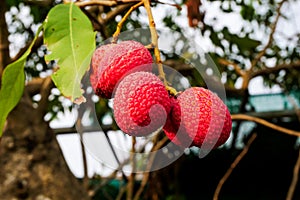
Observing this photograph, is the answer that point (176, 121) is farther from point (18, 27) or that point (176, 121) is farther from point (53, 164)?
point (18, 27)

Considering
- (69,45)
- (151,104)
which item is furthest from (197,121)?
(69,45)

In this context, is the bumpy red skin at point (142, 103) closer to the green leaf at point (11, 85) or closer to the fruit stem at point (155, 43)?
the fruit stem at point (155, 43)

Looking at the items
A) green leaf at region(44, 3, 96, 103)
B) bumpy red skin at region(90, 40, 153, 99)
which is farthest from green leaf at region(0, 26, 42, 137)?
bumpy red skin at region(90, 40, 153, 99)

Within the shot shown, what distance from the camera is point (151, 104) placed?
1.91 ft

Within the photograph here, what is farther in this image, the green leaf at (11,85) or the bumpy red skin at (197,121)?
the green leaf at (11,85)

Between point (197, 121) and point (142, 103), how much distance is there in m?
A: 0.07

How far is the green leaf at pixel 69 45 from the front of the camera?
69 cm

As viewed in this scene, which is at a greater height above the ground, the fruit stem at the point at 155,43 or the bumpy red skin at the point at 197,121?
the fruit stem at the point at 155,43

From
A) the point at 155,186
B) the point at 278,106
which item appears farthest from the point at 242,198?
the point at 155,186

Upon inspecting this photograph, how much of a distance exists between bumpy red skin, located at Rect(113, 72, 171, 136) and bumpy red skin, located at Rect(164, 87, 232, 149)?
0.05 feet

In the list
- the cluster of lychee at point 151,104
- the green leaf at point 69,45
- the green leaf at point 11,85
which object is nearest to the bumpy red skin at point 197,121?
the cluster of lychee at point 151,104

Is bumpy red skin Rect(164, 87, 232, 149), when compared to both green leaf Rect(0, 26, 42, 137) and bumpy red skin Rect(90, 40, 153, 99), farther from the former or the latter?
green leaf Rect(0, 26, 42, 137)

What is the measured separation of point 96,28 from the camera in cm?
144

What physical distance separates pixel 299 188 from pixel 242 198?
0.38 m
